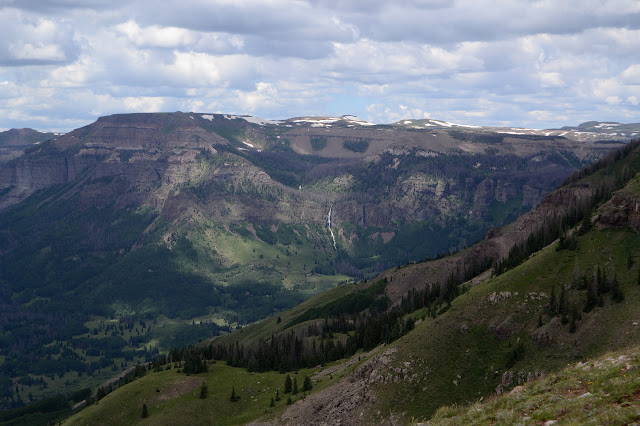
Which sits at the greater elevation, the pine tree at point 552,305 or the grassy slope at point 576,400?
the grassy slope at point 576,400

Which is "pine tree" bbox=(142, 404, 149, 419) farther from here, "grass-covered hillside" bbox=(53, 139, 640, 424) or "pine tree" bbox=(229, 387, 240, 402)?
"pine tree" bbox=(229, 387, 240, 402)

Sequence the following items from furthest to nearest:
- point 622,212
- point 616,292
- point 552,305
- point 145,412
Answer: point 622,212 → point 145,412 → point 552,305 → point 616,292

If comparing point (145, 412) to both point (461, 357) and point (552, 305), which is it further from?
point (552, 305)

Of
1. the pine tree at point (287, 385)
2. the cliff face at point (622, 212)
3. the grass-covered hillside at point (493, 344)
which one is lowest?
the pine tree at point (287, 385)

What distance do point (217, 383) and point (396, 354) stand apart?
62.8 meters

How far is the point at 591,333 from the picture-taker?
4774 inches

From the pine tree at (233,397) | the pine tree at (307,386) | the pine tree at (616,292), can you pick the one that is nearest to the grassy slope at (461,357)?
the pine tree at (233,397)

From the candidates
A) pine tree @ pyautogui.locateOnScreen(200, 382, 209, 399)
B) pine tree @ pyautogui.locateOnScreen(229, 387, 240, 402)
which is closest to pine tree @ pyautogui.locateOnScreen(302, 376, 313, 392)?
pine tree @ pyautogui.locateOnScreen(229, 387, 240, 402)

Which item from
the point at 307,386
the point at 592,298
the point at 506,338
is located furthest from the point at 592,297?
the point at 307,386

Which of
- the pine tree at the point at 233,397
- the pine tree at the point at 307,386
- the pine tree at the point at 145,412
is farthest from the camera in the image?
the pine tree at the point at 233,397

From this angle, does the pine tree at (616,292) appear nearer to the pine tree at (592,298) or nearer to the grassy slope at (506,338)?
the grassy slope at (506,338)

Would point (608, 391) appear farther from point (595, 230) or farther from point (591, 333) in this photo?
point (595, 230)

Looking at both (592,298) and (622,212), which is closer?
(592,298)

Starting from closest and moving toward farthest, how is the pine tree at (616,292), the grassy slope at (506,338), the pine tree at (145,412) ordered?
1. the grassy slope at (506,338)
2. the pine tree at (616,292)
3. the pine tree at (145,412)
